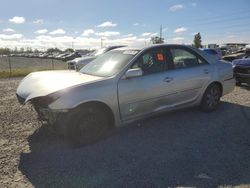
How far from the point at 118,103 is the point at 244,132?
93.7 inches

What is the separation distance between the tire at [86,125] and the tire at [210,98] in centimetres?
254

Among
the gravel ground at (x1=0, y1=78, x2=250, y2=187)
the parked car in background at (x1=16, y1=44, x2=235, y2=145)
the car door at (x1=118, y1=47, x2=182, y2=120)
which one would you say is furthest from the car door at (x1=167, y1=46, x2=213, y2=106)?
the gravel ground at (x1=0, y1=78, x2=250, y2=187)

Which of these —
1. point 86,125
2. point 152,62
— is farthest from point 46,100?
point 152,62

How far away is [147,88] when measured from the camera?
4672mm

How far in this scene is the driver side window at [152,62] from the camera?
15.7 ft

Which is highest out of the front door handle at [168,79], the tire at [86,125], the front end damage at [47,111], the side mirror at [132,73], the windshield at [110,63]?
the windshield at [110,63]

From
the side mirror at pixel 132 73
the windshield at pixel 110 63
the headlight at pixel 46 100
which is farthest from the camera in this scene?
the windshield at pixel 110 63

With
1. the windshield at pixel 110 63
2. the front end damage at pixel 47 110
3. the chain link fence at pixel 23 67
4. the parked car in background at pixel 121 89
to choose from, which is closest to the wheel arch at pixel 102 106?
the parked car in background at pixel 121 89

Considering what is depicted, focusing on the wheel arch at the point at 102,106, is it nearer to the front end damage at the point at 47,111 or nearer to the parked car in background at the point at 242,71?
the front end damage at the point at 47,111

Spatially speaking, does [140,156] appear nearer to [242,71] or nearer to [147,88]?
[147,88]

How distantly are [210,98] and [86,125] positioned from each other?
3181 millimetres

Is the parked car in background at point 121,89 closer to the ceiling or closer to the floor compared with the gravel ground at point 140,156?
closer to the ceiling

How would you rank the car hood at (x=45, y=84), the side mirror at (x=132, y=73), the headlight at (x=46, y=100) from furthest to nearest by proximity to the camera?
the side mirror at (x=132, y=73) → the car hood at (x=45, y=84) → the headlight at (x=46, y=100)

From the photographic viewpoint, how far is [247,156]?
3820 mm
